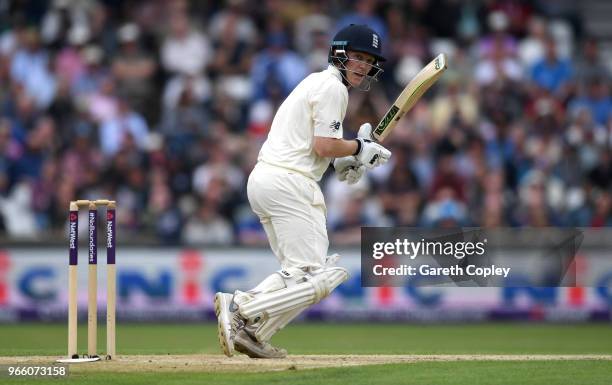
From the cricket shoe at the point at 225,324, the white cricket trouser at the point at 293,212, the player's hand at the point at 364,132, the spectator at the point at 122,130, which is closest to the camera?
the cricket shoe at the point at 225,324

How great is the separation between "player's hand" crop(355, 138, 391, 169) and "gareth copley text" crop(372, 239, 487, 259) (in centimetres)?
143

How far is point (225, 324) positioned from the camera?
26.4 feet

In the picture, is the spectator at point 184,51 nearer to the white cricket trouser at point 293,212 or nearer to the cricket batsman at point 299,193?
the cricket batsman at point 299,193

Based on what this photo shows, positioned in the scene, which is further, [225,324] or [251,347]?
[251,347]

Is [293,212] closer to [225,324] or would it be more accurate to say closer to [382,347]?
[225,324]

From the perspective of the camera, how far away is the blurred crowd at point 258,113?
15.0m

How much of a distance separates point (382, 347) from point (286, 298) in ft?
12.0

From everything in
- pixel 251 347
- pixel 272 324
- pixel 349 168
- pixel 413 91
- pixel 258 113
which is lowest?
pixel 251 347

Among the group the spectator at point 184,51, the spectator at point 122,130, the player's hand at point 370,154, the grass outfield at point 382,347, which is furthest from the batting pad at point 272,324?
the spectator at point 184,51

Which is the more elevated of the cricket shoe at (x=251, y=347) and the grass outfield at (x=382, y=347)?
the cricket shoe at (x=251, y=347)

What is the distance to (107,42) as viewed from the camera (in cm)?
1716

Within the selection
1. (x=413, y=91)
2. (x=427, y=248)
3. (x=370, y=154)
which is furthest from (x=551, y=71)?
(x=370, y=154)

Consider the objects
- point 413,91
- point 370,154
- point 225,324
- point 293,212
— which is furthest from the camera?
point 413,91

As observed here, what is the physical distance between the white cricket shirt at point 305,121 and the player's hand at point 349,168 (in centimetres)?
22
